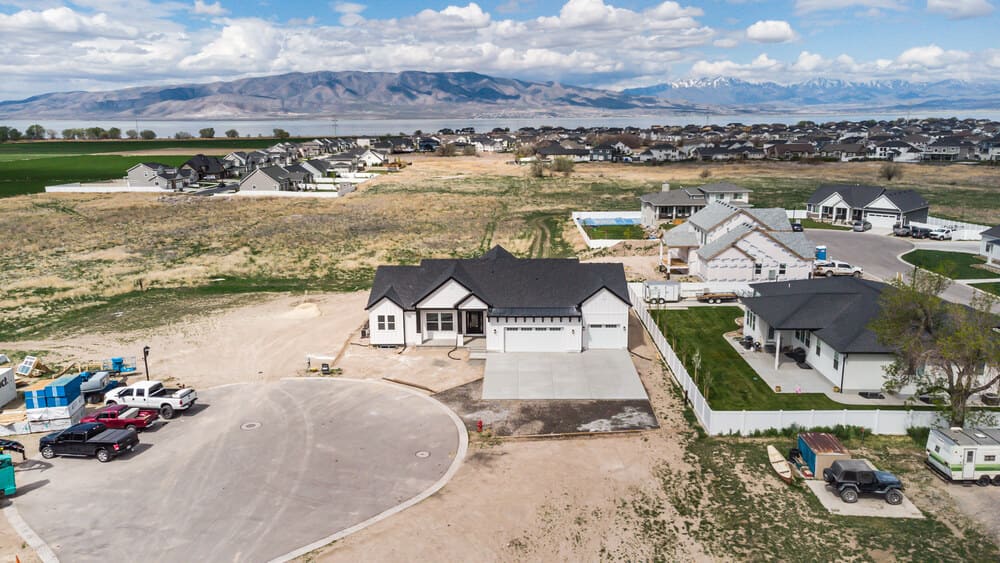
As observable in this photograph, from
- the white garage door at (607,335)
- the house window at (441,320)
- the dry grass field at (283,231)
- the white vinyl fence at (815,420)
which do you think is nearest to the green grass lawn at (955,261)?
the dry grass field at (283,231)

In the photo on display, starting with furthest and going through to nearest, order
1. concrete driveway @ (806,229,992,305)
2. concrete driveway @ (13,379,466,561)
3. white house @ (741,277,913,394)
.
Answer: concrete driveway @ (806,229,992,305) → white house @ (741,277,913,394) → concrete driveway @ (13,379,466,561)

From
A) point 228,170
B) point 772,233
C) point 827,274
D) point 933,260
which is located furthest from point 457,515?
point 228,170

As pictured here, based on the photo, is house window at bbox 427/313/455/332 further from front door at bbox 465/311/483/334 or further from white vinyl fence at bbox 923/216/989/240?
white vinyl fence at bbox 923/216/989/240

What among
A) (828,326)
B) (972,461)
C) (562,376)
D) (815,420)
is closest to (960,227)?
(828,326)

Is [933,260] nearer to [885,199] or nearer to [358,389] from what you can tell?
[885,199]

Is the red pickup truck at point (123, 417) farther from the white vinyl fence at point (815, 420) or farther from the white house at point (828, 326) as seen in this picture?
the white house at point (828, 326)

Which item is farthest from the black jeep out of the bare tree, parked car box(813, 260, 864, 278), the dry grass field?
the bare tree

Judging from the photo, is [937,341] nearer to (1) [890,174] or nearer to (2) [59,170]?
(1) [890,174]
